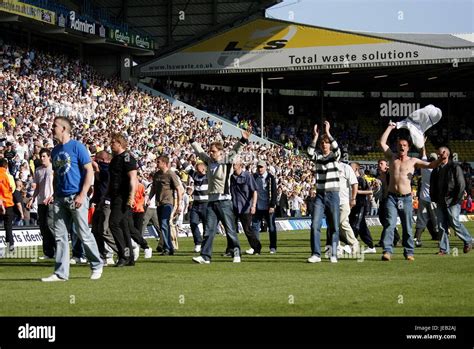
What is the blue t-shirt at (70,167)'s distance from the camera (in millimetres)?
14148

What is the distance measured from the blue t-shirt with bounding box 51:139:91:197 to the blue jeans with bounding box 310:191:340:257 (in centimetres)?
488

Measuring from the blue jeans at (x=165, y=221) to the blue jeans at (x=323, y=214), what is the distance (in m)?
4.74

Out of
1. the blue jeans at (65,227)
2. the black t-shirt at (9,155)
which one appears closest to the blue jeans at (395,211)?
the blue jeans at (65,227)

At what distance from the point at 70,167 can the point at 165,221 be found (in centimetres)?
785

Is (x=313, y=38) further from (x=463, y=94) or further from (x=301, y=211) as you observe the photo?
(x=463, y=94)

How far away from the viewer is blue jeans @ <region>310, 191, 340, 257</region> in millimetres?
17575

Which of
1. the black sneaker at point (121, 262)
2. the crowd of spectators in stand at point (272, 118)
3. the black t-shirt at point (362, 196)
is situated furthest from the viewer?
the crowd of spectators in stand at point (272, 118)

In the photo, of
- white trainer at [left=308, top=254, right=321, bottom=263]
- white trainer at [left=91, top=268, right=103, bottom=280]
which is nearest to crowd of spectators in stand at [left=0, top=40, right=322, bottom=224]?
white trainer at [left=308, top=254, right=321, bottom=263]

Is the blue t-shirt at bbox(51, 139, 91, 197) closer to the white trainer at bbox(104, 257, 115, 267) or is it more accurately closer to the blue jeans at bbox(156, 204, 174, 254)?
the white trainer at bbox(104, 257, 115, 267)

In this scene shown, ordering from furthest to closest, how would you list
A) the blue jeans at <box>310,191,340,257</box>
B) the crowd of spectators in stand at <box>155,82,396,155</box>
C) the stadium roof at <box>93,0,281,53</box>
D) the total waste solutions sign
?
Answer: the stadium roof at <box>93,0,281,53</box>, the crowd of spectators in stand at <box>155,82,396,155</box>, the total waste solutions sign, the blue jeans at <box>310,191,340,257</box>

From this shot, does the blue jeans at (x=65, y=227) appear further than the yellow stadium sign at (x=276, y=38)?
No

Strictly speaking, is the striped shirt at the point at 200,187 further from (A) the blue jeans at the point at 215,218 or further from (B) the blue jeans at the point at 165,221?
(A) the blue jeans at the point at 215,218

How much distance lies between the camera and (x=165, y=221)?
2188 cm
